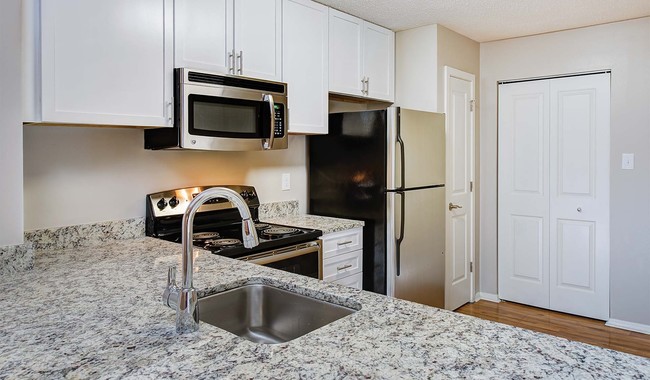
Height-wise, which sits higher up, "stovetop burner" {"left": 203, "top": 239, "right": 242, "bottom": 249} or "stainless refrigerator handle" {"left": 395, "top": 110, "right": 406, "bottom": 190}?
"stainless refrigerator handle" {"left": 395, "top": 110, "right": 406, "bottom": 190}

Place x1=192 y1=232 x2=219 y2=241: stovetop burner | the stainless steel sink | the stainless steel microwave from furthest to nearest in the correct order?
1. x1=192 y1=232 x2=219 y2=241: stovetop burner
2. the stainless steel microwave
3. the stainless steel sink

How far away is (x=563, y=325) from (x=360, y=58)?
2.53m

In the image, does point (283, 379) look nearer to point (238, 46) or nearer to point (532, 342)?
point (532, 342)

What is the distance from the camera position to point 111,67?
193 centimetres

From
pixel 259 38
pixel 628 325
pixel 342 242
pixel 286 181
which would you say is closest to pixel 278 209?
pixel 286 181

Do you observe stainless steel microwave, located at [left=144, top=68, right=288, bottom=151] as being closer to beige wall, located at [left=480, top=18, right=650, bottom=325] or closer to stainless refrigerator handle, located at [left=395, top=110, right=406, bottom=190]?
stainless refrigerator handle, located at [left=395, top=110, right=406, bottom=190]

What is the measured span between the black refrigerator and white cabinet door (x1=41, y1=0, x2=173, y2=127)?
1319mm

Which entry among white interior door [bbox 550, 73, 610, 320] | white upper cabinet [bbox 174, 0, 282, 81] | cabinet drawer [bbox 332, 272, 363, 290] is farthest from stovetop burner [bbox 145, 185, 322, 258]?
white interior door [bbox 550, 73, 610, 320]

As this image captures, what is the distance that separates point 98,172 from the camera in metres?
2.25

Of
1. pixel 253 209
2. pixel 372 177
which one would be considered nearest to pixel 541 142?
pixel 372 177

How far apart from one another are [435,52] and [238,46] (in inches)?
64.4

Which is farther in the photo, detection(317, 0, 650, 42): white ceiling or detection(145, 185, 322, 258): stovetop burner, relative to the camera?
detection(317, 0, 650, 42): white ceiling

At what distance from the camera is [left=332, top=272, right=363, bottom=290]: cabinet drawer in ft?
9.34

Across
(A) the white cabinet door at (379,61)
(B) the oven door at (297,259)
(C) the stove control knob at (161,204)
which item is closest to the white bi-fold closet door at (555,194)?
(A) the white cabinet door at (379,61)
